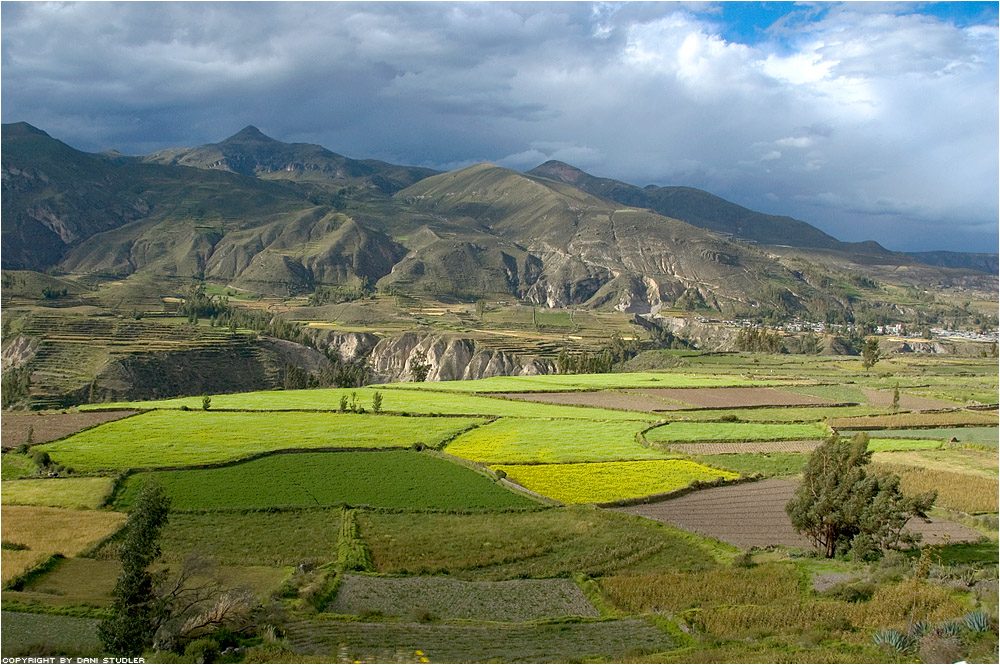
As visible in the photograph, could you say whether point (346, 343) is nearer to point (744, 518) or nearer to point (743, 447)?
point (743, 447)

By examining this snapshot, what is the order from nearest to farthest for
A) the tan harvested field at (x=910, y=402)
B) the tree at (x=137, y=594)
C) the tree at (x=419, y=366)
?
the tree at (x=137, y=594), the tan harvested field at (x=910, y=402), the tree at (x=419, y=366)

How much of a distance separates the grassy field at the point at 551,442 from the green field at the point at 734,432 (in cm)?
257

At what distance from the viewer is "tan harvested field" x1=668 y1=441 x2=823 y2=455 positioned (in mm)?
62031

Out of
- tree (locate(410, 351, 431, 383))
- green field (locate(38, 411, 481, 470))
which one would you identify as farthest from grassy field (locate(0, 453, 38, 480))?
tree (locate(410, 351, 431, 383))

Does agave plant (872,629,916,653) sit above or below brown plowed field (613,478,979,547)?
above

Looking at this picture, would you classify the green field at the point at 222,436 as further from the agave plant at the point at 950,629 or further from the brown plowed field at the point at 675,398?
the agave plant at the point at 950,629

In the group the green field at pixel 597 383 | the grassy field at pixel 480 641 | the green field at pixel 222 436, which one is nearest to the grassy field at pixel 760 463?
the green field at pixel 222 436

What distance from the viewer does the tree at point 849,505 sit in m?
36.5

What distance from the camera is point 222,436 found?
6159cm

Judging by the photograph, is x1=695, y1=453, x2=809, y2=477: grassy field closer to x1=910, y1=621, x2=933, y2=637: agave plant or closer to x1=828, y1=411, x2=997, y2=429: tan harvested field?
x1=828, y1=411, x2=997, y2=429: tan harvested field

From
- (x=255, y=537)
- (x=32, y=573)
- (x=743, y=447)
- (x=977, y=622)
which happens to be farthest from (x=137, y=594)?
(x=743, y=447)

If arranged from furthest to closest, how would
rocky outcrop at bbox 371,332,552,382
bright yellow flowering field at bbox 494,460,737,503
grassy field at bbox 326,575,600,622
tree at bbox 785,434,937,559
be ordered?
rocky outcrop at bbox 371,332,552,382 → bright yellow flowering field at bbox 494,460,737,503 → tree at bbox 785,434,937,559 → grassy field at bbox 326,575,600,622

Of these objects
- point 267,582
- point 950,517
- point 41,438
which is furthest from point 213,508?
point 950,517

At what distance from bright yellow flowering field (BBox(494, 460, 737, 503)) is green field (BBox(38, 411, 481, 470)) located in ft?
40.4
